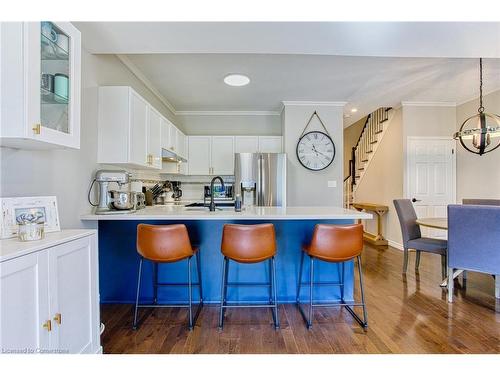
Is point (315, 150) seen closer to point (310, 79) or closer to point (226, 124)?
point (310, 79)

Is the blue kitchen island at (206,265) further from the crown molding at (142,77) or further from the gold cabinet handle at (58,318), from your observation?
the crown molding at (142,77)

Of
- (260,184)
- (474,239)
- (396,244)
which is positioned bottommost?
(396,244)

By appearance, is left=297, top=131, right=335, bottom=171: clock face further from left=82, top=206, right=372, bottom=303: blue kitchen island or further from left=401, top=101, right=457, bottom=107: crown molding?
left=82, top=206, right=372, bottom=303: blue kitchen island

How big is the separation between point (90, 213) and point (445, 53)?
3.36 m

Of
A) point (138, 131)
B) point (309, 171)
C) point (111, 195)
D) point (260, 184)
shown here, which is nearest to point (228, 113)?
point (260, 184)

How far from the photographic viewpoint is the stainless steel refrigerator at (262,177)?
14.0 ft

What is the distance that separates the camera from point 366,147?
248 inches

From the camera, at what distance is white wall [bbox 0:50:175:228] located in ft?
5.04

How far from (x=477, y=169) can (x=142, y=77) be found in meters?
5.33

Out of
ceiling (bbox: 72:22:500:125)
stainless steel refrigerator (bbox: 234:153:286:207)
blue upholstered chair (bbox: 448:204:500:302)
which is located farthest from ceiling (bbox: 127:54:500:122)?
blue upholstered chair (bbox: 448:204:500:302)

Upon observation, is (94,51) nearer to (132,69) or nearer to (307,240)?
(132,69)

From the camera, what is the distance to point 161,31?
1.95 m

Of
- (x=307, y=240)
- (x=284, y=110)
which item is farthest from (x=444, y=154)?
(x=307, y=240)
